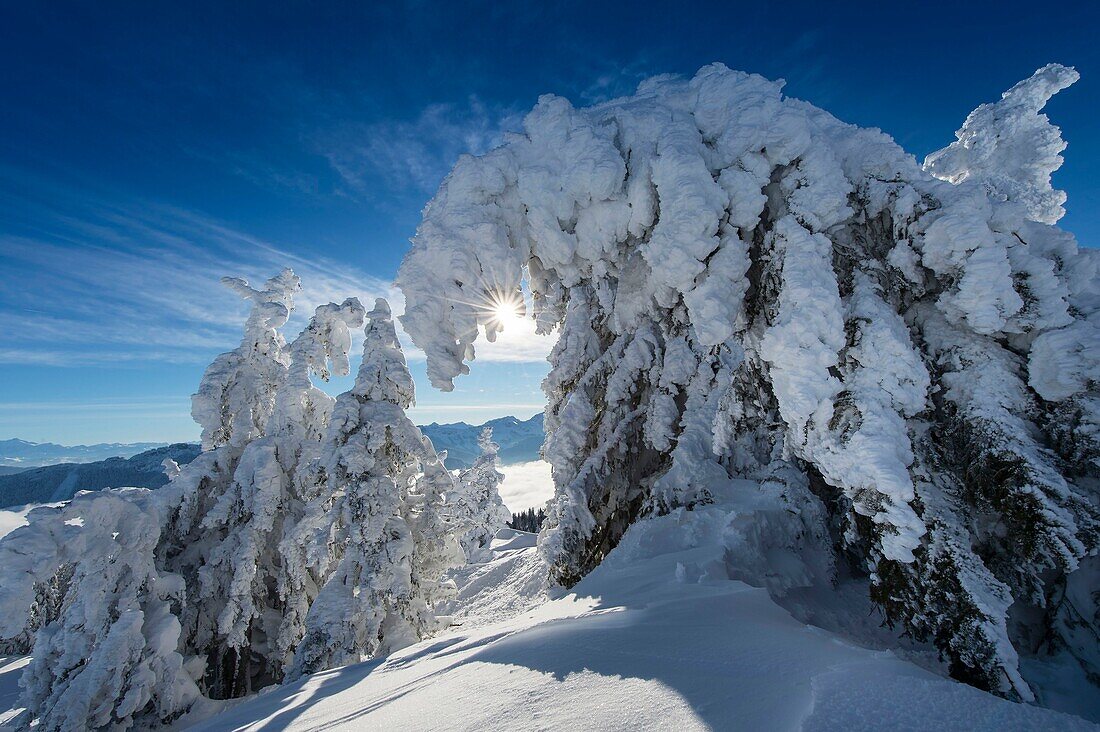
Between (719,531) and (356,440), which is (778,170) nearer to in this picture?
(719,531)

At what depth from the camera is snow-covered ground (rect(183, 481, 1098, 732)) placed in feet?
9.47

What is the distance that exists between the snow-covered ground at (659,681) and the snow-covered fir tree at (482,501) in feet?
86.8

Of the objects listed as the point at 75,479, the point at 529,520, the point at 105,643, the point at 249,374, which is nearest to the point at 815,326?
the point at 105,643

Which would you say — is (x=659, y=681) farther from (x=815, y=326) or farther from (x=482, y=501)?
(x=482, y=501)

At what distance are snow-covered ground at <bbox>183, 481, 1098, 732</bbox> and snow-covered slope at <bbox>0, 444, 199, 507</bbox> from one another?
11124 centimetres

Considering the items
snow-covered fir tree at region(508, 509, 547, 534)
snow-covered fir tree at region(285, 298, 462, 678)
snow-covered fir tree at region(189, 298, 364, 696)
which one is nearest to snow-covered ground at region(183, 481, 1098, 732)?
snow-covered fir tree at region(285, 298, 462, 678)

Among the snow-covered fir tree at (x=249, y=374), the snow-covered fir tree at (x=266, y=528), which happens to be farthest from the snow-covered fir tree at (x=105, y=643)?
the snow-covered fir tree at (x=249, y=374)

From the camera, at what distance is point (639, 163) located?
337 inches

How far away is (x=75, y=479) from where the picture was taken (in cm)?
9638

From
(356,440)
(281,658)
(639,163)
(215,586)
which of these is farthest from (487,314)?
(281,658)

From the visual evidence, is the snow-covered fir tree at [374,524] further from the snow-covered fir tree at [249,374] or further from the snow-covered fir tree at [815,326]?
the snow-covered fir tree at [249,374]

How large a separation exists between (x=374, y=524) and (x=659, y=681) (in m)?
8.65

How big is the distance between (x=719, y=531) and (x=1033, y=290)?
5.28 m

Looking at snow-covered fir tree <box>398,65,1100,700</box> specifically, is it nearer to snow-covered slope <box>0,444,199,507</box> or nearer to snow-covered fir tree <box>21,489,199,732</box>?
snow-covered fir tree <box>21,489,199,732</box>
